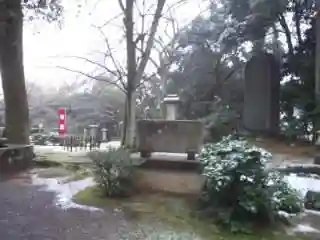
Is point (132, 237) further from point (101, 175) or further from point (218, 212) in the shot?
point (101, 175)

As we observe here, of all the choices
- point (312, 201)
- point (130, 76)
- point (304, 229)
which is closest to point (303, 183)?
point (312, 201)

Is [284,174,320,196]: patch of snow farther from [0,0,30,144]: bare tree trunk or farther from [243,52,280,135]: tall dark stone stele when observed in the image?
[243,52,280,135]: tall dark stone stele

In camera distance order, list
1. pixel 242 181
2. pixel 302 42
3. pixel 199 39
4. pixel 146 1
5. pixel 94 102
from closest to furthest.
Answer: pixel 242 181
pixel 146 1
pixel 302 42
pixel 199 39
pixel 94 102

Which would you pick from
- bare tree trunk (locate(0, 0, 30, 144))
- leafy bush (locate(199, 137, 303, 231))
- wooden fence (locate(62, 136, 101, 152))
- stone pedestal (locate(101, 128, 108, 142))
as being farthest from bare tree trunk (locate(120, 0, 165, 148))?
leafy bush (locate(199, 137, 303, 231))

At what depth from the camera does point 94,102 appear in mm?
15016

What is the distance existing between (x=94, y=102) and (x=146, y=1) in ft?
19.5

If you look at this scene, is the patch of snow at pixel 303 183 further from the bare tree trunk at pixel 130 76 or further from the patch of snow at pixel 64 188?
the bare tree trunk at pixel 130 76

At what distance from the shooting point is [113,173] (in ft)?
14.2

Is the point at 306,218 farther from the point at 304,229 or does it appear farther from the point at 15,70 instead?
the point at 15,70

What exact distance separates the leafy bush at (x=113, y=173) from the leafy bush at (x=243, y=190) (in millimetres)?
998

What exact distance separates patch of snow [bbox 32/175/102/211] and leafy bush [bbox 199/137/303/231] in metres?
1.27

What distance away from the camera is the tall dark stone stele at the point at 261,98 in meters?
11.1

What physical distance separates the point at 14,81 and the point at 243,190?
523 cm

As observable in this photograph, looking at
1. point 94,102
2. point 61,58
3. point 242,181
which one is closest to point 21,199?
A: point 242,181
